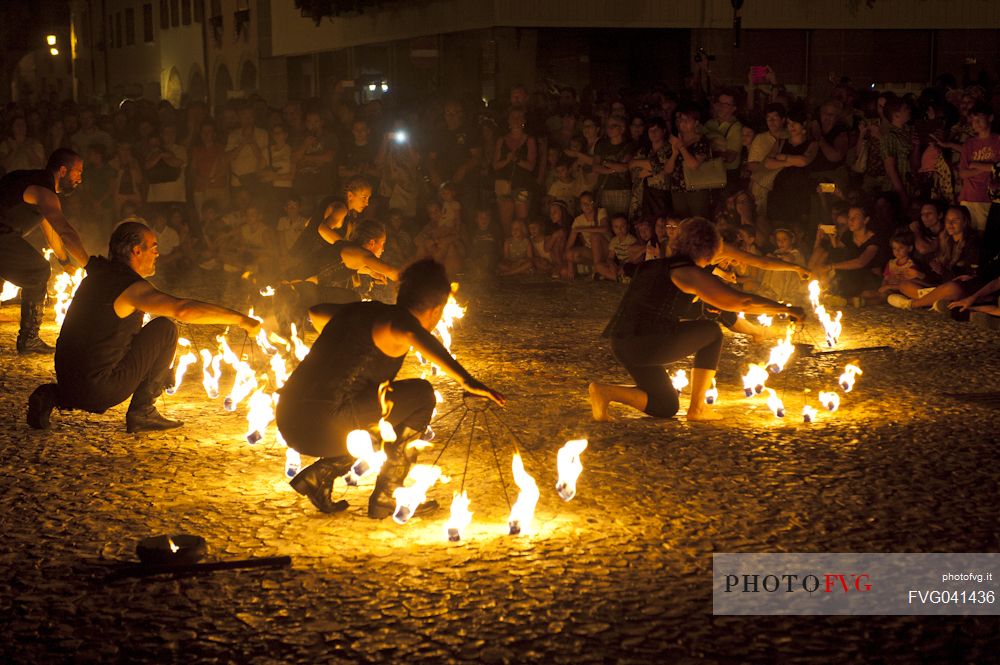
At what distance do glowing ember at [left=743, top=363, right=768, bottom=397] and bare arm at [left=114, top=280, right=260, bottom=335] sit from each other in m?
3.28

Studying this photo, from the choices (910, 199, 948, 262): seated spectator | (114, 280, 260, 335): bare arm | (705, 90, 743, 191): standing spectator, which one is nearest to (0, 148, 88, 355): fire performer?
(114, 280, 260, 335): bare arm

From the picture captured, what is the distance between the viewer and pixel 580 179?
589 inches

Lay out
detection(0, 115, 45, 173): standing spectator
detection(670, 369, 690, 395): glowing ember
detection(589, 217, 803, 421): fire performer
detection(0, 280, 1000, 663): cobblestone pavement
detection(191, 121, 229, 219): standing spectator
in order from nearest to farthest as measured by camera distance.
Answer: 1. detection(0, 280, 1000, 663): cobblestone pavement
2. detection(589, 217, 803, 421): fire performer
3. detection(670, 369, 690, 395): glowing ember
4. detection(191, 121, 229, 219): standing spectator
5. detection(0, 115, 45, 173): standing spectator

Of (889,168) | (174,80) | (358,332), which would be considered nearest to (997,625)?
(358,332)

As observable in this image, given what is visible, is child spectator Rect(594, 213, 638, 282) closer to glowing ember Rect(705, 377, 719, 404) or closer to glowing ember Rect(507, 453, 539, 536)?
glowing ember Rect(705, 377, 719, 404)

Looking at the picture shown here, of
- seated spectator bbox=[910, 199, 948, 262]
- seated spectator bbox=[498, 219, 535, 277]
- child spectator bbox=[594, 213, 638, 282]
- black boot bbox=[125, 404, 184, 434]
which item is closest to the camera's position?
black boot bbox=[125, 404, 184, 434]

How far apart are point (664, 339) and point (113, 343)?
3287mm

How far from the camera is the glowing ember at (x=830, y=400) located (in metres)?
8.06

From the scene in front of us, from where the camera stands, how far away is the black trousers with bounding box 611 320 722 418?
788 centimetres

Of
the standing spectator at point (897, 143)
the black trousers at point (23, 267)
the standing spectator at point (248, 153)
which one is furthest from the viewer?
the standing spectator at point (248, 153)

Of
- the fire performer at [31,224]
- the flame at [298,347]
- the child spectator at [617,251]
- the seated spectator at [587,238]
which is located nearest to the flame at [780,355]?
the flame at [298,347]

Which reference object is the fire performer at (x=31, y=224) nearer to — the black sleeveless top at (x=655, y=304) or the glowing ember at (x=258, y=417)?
the glowing ember at (x=258, y=417)

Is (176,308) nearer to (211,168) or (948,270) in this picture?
(948,270)

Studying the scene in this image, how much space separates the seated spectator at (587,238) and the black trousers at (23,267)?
6.24 meters
